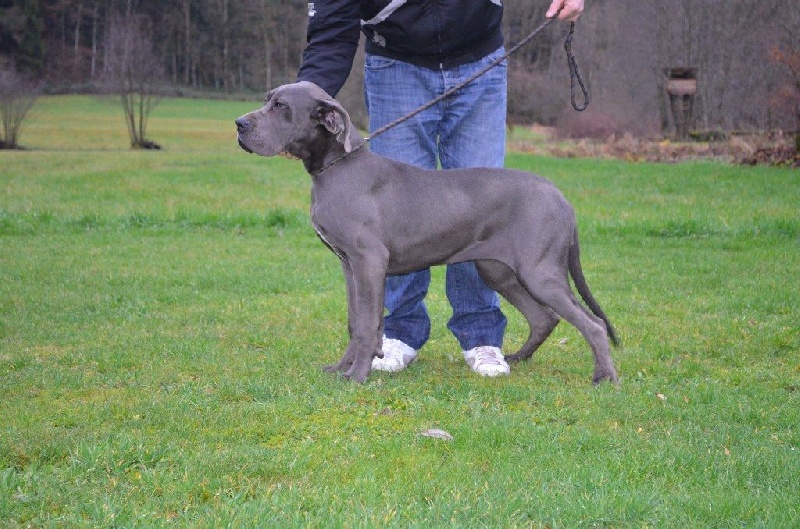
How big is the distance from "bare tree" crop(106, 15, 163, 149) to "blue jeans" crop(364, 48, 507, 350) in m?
27.0

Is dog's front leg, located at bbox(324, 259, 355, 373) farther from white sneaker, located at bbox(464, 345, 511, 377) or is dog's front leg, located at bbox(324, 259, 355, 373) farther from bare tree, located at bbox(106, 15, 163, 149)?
bare tree, located at bbox(106, 15, 163, 149)

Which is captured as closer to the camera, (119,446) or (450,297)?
(119,446)

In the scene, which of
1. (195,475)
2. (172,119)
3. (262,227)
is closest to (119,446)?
(195,475)

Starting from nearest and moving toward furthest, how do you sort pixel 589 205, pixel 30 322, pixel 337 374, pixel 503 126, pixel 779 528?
pixel 779 528 < pixel 337 374 < pixel 503 126 < pixel 30 322 < pixel 589 205

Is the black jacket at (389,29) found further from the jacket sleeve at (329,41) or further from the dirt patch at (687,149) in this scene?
the dirt patch at (687,149)

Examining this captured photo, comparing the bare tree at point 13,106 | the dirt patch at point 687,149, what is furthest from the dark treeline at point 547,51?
the bare tree at point 13,106

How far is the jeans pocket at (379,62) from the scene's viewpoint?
18.2 ft

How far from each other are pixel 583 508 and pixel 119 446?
189 cm

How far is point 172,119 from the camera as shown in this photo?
42.8 meters

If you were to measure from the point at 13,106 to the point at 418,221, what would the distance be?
2802cm

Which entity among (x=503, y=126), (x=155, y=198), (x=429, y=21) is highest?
(x=429, y=21)

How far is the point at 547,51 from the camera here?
32.8 metres

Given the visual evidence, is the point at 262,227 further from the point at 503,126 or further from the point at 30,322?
the point at 503,126

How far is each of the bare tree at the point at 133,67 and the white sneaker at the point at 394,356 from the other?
27274 millimetres
